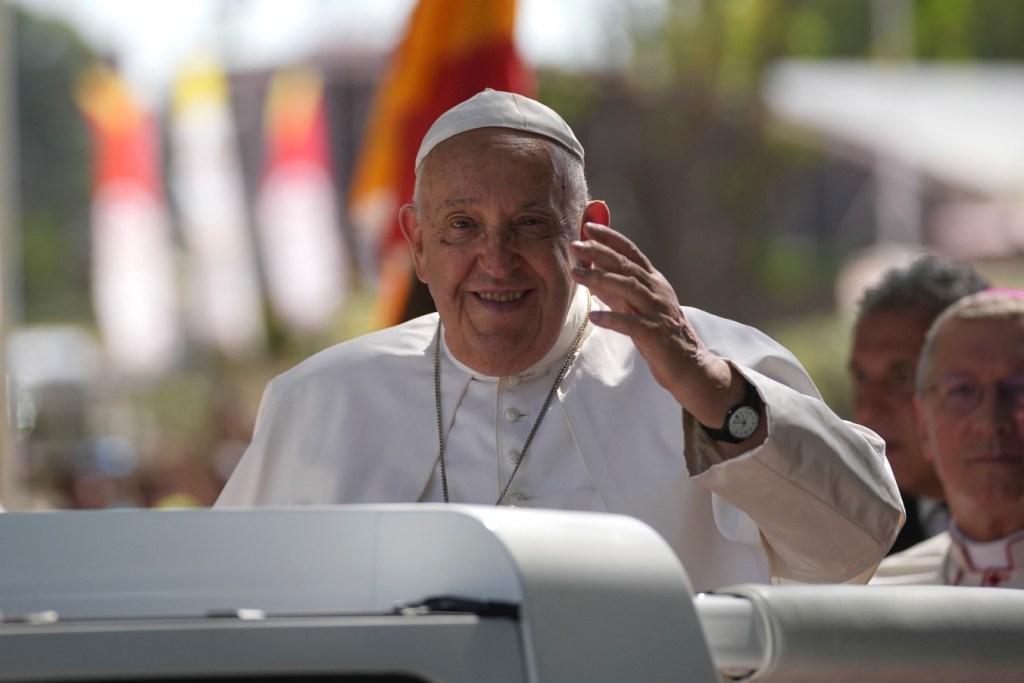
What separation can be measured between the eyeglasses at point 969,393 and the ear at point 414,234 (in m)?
1.35

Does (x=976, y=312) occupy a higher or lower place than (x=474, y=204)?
lower

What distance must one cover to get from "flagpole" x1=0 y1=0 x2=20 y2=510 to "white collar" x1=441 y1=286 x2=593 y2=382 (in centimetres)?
211

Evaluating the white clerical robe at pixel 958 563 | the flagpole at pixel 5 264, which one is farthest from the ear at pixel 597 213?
the flagpole at pixel 5 264

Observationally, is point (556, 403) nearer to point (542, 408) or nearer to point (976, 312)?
point (542, 408)

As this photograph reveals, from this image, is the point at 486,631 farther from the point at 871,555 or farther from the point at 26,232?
the point at 26,232

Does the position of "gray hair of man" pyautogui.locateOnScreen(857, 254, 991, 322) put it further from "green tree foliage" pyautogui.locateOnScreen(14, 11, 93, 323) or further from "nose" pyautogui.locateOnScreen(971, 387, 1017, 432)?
"green tree foliage" pyautogui.locateOnScreen(14, 11, 93, 323)

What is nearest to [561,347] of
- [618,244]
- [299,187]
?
[618,244]

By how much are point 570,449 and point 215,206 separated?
18707 mm

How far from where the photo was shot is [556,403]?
10.8 ft

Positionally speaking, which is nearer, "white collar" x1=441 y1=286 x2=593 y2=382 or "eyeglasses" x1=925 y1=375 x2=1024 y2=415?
"white collar" x1=441 y1=286 x2=593 y2=382

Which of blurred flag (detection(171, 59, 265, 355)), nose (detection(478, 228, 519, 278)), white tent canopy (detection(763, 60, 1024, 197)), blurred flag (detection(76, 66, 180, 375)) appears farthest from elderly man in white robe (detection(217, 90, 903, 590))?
white tent canopy (detection(763, 60, 1024, 197))

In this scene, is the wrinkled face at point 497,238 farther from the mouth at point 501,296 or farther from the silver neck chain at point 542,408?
the silver neck chain at point 542,408

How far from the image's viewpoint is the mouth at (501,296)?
3039 mm

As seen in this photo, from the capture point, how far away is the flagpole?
532 cm
